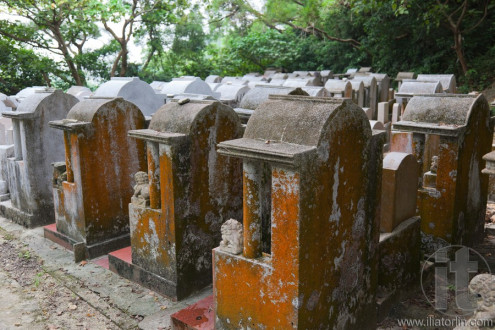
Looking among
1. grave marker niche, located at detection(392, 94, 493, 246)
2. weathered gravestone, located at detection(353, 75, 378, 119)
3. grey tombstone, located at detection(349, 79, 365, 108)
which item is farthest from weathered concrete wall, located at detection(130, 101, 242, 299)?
weathered gravestone, located at detection(353, 75, 378, 119)

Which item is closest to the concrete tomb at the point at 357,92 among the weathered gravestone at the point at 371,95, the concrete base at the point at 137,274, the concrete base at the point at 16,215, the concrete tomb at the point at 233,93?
the weathered gravestone at the point at 371,95

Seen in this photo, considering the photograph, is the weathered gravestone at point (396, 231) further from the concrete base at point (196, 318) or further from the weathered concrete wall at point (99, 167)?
the weathered concrete wall at point (99, 167)

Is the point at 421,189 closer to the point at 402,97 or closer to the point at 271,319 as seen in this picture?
the point at 271,319

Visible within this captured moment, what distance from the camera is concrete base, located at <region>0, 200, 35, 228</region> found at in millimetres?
7145

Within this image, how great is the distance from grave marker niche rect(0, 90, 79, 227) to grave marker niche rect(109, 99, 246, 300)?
281 cm

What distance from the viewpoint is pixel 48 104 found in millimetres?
7047

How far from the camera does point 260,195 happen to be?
3.31 meters

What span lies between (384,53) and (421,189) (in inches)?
606

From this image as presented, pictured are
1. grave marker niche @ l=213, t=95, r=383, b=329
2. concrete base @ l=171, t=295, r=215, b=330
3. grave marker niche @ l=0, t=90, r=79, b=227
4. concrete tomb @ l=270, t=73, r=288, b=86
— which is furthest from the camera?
concrete tomb @ l=270, t=73, r=288, b=86

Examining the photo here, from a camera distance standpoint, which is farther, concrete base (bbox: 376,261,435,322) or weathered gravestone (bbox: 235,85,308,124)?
weathered gravestone (bbox: 235,85,308,124)

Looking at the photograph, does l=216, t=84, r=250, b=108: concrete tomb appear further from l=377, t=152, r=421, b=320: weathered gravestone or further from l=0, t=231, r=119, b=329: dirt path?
l=377, t=152, r=421, b=320: weathered gravestone

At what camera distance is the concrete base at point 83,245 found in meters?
5.87

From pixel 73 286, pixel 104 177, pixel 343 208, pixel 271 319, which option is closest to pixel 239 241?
pixel 271 319

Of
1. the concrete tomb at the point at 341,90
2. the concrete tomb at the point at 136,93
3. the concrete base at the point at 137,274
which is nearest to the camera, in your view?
the concrete base at the point at 137,274
